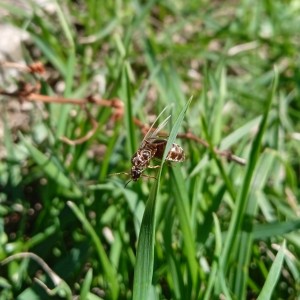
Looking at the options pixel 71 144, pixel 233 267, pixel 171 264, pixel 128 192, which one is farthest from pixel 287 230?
pixel 71 144

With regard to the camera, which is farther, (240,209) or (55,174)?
(55,174)

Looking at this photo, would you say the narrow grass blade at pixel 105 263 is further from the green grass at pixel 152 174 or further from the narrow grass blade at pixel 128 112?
the narrow grass blade at pixel 128 112

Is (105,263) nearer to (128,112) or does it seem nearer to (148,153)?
(148,153)

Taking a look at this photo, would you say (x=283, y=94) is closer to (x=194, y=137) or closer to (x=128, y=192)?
(x=194, y=137)

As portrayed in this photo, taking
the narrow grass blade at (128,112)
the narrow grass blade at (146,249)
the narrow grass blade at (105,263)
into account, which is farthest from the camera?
the narrow grass blade at (128,112)

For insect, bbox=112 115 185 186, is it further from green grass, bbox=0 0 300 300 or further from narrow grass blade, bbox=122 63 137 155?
narrow grass blade, bbox=122 63 137 155

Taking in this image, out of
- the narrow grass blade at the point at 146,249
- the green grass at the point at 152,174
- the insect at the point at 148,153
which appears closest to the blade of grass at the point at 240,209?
the green grass at the point at 152,174

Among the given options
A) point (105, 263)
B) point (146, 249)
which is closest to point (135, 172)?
point (105, 263)
